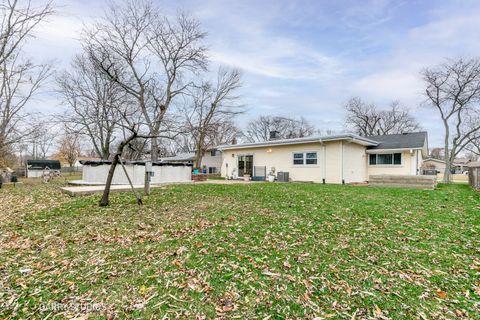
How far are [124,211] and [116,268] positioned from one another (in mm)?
2923

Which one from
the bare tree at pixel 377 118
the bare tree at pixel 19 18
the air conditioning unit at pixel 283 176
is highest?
the bare tree at pixel 377 118

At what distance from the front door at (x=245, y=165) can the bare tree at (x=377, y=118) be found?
2354 centimetres

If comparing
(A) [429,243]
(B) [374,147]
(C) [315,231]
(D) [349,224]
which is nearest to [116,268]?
(C) [315,231]

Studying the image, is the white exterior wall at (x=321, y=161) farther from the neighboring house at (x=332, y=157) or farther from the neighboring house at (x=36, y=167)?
the neighboring house at (x=36, y=167)

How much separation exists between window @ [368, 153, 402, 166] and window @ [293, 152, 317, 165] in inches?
188

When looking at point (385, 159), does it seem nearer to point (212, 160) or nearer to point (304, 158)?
point (304, 158)

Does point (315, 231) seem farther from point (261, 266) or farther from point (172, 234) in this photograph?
point (172, 234)

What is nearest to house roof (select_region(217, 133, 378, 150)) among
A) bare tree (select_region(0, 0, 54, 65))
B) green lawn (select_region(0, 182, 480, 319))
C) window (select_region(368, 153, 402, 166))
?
window (select_region(368, 153, 402, 166))

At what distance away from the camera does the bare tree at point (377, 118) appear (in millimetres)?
34531

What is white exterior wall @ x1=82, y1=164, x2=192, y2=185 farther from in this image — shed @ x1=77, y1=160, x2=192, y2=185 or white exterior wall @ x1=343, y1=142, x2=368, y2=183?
white exterior wall @ x1=343, y1=142, x2=368, y2=183

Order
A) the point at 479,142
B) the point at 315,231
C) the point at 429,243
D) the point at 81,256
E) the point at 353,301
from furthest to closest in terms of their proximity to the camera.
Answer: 1. the point at 479,142
2. the point at 315,231
3. the point at 429,243
4. the point at 81,256
5. the point at 353,301

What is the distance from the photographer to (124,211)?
19.1 ft

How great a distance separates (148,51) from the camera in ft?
62.2

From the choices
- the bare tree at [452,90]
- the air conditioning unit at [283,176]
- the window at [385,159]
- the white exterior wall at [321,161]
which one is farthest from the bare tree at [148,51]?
the bare tree at [452,90]
